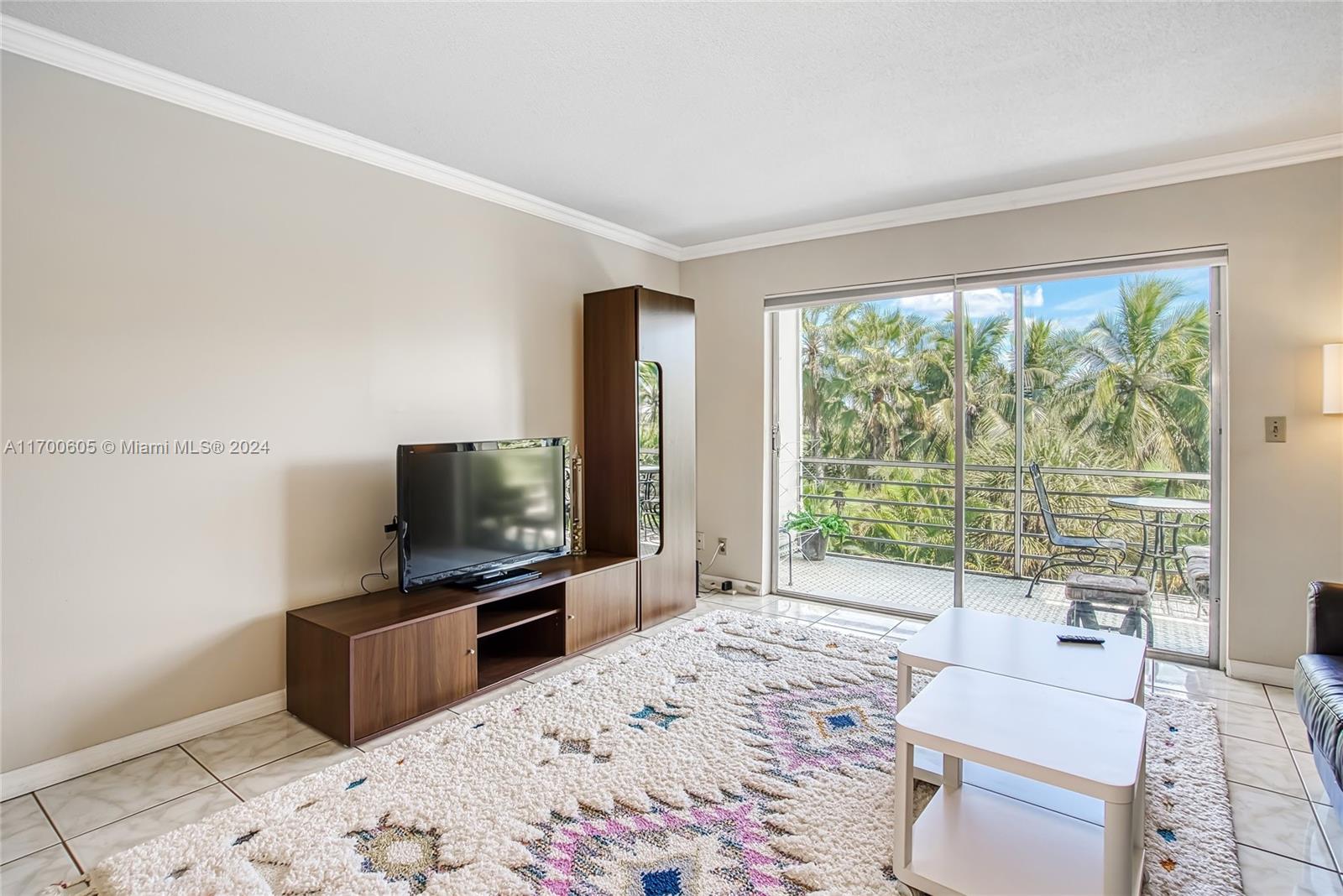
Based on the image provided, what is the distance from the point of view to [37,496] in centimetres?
221

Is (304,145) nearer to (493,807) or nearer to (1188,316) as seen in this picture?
(493,807)

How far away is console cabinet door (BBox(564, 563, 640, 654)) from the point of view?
137 inches

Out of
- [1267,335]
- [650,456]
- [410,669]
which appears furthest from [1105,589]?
[410,669]

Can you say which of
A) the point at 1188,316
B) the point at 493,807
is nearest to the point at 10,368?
the point at 493,807

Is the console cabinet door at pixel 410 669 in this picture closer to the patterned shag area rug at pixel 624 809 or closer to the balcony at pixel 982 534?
the patterned shag area rug at pixel 624 809

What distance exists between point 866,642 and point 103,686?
10.9 ft

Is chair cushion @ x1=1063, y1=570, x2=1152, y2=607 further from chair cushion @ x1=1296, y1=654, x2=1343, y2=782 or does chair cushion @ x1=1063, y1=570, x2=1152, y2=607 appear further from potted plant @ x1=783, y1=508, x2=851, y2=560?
potted plant @ x1=783, y1=508, x2=851, y2=560

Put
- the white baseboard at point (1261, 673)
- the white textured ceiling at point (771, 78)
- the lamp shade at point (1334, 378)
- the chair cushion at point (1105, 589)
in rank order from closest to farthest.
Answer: the white textured ceiling at point (771, 78), the lamp shade at point (1334, 378), the white baseboard at point (1261, 673), the chair cushion at point (1105, 589)

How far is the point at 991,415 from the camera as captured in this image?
13.7 ft

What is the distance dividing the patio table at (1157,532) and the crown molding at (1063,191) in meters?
1.68

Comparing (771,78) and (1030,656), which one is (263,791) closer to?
(1030,656)

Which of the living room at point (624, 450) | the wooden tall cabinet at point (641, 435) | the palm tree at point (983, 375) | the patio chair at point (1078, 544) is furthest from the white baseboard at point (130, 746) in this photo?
the patio chair at point (1078, 544)

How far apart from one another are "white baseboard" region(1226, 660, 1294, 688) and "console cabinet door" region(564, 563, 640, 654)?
304cm

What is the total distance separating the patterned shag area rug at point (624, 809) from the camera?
1.78 meters
